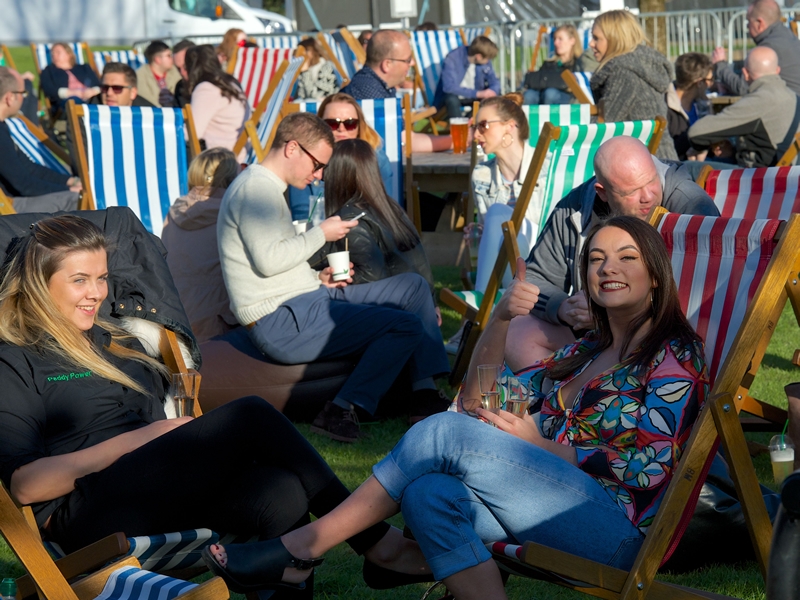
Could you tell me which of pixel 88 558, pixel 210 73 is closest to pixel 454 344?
pixel 88 558

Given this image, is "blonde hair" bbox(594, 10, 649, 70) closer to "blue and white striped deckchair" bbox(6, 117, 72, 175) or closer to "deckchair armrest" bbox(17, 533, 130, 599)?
"blue and white striped deckchair" bbox(6, 117, 72, 175)

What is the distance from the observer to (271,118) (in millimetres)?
7551

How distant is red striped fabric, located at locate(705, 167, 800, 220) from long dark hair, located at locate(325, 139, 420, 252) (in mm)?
1534

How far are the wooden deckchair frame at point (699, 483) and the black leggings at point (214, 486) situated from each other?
65 cm

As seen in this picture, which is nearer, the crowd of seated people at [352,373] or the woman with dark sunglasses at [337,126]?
the crowd of seated people at [352,373]

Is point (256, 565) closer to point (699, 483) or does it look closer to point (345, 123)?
point (699, 483)

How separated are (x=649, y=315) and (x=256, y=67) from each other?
9.94 m

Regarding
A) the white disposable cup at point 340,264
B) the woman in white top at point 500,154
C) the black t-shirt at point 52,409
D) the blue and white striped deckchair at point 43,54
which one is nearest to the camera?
the black t-shirt at point 52,409

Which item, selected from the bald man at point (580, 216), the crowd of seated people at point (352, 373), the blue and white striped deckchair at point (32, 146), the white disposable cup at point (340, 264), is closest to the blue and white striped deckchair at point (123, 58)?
the blue and white striped deckchair at point (32, 146)

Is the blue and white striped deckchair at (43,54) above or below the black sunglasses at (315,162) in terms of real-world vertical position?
above

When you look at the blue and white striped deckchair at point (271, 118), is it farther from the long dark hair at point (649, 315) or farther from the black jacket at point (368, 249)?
the long dark hair at point (649, 315)

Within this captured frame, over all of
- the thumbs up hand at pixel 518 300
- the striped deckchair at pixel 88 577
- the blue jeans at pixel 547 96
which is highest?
the blue jeans at pixel 547 96

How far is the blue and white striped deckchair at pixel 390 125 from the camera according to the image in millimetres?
6883

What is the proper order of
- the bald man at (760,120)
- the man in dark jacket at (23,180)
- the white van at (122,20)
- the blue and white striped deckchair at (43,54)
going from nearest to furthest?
the man in dark jacket at (23,180), the bald man at (760,120), the blue and white striped deckchair at (43,54), the white van at (122,20)
